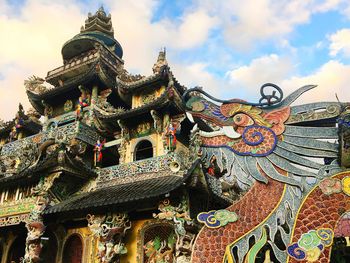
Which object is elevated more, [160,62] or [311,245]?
[160,62]

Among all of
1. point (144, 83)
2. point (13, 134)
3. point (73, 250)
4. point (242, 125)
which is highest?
point (13, 134)

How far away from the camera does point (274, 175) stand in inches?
340

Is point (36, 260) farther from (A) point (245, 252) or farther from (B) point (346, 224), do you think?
(B) point (346, 224)

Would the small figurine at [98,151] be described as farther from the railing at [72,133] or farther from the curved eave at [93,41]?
the curved eave at [93,41]

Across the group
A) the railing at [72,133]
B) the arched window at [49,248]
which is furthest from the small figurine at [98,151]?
the arched window at [49,248]

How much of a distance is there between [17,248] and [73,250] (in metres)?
3.84

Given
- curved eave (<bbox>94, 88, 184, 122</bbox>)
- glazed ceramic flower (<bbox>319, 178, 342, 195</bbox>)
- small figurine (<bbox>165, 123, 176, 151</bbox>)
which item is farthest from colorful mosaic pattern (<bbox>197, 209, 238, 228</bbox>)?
curved eave (<bbox>94, 88, 184, 122</bbox>)

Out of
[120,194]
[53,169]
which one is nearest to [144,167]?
[120,194]

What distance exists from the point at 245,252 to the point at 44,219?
8.59 meters

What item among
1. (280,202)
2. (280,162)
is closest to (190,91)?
(280,162)

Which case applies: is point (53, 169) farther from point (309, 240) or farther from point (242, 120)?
point (309, 240)

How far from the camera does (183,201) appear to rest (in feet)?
36.3

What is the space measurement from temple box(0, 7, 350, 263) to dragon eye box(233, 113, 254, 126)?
3 centimetres

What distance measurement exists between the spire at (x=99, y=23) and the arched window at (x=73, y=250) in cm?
1597
